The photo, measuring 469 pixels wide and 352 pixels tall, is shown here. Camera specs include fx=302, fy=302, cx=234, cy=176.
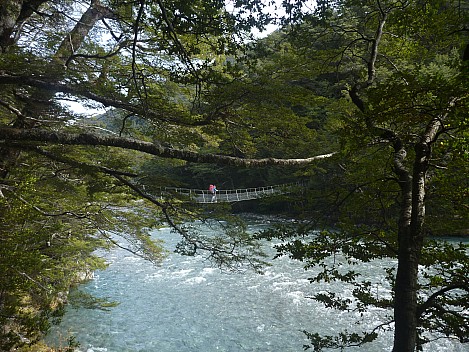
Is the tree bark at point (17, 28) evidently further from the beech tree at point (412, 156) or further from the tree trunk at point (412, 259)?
the tree trunk at point (412, 259)

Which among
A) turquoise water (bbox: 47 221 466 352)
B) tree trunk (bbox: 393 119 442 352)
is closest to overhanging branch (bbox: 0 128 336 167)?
tree trunk (bbox: 393 119 442 352)

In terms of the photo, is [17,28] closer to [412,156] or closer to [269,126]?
[269,126]

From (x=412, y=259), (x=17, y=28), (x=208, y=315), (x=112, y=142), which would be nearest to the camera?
(x=112, y=142)

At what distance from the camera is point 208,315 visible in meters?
5.97

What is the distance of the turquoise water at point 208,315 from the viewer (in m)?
5.05

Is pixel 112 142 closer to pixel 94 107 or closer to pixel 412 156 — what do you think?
pixel 94 107

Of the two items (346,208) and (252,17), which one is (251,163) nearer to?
(252,17)

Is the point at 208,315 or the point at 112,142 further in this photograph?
the point at 208,315

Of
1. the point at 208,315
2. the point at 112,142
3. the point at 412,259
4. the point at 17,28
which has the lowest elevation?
the point at 208,315

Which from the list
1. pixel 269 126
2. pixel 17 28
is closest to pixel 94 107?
pixel 17 28

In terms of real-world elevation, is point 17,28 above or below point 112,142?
above

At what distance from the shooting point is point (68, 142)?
2107 mm

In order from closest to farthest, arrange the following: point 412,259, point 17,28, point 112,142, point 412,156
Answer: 1. point 112,142
2. point 412,259
3. point 412,156
4. point 17,28

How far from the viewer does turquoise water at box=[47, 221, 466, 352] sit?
505 centimetres
